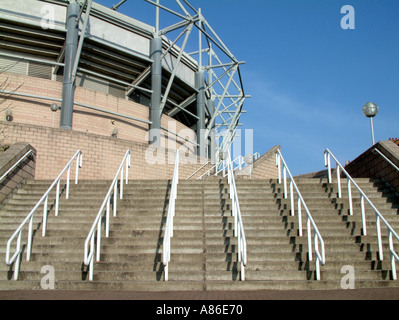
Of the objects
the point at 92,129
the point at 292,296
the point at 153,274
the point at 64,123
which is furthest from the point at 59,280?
the point at 92,129

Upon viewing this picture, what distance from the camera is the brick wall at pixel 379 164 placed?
30.4 ft

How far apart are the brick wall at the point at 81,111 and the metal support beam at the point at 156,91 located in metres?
1.08

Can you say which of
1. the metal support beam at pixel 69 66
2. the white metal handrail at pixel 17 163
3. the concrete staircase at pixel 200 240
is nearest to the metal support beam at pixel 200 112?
the metal support beam at pixel 69 66

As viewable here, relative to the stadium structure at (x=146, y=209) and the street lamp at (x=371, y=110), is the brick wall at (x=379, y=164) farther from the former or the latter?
the street lamp at (x=371, y=110)

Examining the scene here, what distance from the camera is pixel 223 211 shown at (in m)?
8.27

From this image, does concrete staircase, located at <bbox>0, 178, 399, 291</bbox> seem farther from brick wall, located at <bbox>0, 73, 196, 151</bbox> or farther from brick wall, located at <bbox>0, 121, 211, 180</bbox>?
brick wall, located at <bbox>0, 73, 196, 151</bbox>

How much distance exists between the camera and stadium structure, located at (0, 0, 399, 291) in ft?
20.1

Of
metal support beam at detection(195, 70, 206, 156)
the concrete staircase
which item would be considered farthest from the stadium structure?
metal support beam at detection(195, 70, 206, 156)

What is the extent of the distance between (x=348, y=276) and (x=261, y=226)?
1993 millimetres

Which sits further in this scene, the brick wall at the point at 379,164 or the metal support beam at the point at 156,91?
the metal support beam at the point at 156,91

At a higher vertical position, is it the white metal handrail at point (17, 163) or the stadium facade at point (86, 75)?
the stadium facade at point (86, 75)

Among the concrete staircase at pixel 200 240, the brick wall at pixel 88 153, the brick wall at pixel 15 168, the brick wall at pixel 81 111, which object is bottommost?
the concrete staircase at pixel 200 240

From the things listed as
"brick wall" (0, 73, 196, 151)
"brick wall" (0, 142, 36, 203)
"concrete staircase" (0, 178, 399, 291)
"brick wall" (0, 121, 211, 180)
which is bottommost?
"concrete staircase" (0, 178, 399, 291)

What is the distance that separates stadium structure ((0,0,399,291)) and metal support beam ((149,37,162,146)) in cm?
207
